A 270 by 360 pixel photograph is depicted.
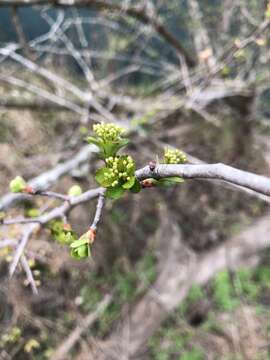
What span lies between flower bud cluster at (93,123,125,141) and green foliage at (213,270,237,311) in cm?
341

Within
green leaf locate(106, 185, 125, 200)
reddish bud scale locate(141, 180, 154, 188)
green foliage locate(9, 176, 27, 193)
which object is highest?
green foliage locate(9, 176, 27, 193)

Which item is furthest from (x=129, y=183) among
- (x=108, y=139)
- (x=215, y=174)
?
(x=215, y=174)

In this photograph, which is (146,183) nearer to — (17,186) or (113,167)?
(113,167)

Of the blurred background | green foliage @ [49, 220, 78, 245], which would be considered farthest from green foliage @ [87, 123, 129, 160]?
the blurred background

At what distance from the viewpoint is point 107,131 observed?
0.84m

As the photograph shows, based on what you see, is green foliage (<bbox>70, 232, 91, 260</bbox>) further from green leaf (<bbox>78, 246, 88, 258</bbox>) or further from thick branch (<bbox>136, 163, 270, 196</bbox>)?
thick branch (<bbox>136, 163, 270, 196</bbox>)

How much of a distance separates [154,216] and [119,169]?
13.2 feet

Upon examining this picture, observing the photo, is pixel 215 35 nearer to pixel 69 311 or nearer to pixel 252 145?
pixel 252 145

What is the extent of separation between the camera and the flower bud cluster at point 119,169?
33.1 inches

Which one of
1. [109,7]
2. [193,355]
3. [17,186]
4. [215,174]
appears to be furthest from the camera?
[193,355]

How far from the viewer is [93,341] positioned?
12.7 ft

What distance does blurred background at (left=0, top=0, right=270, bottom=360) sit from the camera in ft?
12.1

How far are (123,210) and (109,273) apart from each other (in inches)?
30.6

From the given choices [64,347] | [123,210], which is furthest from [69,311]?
[123,210]
